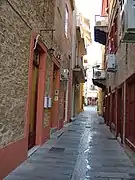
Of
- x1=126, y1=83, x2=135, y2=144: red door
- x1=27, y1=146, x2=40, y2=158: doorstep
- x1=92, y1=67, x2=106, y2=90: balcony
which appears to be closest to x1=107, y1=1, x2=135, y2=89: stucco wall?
x1=126, y1=83, x2=135, y2=144: red door

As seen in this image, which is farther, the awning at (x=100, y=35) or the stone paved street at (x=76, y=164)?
the awning at (x=100, y=35)

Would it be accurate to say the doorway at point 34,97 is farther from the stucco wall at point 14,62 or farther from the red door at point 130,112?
the red door at point 130,112

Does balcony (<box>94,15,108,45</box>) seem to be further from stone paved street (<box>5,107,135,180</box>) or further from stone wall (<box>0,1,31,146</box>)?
stone wall (<box>0,1,31,146</box>)

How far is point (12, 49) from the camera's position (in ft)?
19.0

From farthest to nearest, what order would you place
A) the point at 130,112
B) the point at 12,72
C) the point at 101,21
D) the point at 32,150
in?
the point at 101,21
the point at 130,112
the point at 32,150
the point at 12,72

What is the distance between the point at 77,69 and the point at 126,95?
45.2ft

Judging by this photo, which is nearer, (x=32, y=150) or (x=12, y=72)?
(x=12, y=72)

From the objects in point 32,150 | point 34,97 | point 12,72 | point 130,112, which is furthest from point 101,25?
point 12,72

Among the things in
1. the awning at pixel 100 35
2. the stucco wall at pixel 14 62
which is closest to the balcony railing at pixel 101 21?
the awning at pixel 100 35

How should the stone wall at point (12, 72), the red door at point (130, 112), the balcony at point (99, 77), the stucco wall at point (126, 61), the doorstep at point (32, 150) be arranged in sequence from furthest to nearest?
1. the balcony at point (99, 77)
2. the red door at point (130, 112)
3. the stucco wall at point (126, 61)
4. the doorstep at point (32, 150)
5. the stone wall at point (12, 72)

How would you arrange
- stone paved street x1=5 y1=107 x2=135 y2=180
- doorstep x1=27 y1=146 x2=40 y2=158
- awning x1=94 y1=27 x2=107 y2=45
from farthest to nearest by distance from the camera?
awning x1=94 y1=27 x2=107 y2=45 → doorstep x1=27 y1=146 x2=40 y2=158 → stone paved street x1=5 y1=107 x2=135 y2=180

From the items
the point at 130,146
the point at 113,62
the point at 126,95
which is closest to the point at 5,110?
the point at 130,146

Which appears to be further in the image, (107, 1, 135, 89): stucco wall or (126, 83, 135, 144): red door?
(126, 83, 135, 144): red door

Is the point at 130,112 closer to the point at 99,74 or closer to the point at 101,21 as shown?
the point at 101,21
